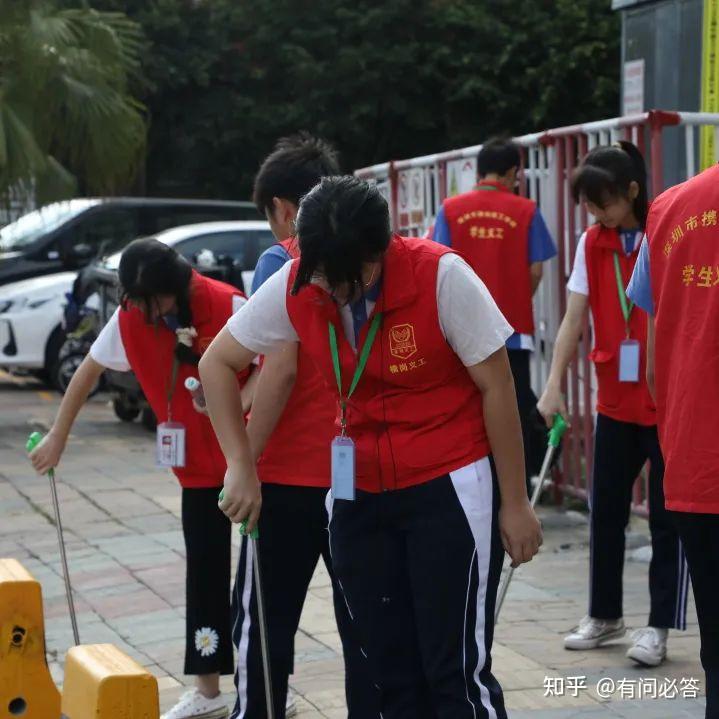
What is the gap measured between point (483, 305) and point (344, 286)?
0.33 meters

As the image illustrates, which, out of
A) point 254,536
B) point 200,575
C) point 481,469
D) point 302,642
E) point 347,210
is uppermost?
point 347,210

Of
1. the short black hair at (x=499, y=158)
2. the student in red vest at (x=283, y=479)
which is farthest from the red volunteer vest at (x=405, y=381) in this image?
the short black hair at (x=499, y=158)

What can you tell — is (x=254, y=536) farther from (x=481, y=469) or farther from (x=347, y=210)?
(x=347, y=210)

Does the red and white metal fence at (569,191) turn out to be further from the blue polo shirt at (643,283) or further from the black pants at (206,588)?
the blue polo shirt at (643,283)

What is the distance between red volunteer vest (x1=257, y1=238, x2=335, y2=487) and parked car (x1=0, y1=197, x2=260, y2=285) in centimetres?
1057

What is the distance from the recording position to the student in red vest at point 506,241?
24.0 feet

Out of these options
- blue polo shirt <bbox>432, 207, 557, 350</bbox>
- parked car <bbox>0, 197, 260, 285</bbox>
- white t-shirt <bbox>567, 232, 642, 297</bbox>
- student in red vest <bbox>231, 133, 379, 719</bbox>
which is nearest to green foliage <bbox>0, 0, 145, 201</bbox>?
parked car <bbox>0, 197, 260, 285</bbox>

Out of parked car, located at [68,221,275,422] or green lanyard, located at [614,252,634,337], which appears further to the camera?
parked car, located at [68,221,275,422]

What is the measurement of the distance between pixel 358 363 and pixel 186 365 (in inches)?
62.1

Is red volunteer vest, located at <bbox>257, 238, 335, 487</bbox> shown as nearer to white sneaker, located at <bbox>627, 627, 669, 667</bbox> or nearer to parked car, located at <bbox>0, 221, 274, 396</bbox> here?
white sneaker, located at <bbox>627, 627, 669, 667</bbox>

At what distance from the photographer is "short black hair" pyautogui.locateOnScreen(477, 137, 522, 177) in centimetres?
744

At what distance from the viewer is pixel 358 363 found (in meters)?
3.46

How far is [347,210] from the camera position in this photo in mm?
3277

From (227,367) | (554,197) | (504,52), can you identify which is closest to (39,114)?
(554,197)
